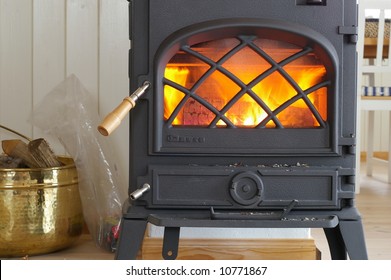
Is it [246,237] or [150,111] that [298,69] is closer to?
[150,111]

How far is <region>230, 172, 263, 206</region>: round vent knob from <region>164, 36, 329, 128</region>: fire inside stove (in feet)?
0.37

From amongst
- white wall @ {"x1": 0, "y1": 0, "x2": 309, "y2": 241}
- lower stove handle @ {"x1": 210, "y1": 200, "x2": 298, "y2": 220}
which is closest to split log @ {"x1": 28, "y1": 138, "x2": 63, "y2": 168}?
white wall @ {"x1": 0, "y1": 0, "x2": 309, "y2": 241}

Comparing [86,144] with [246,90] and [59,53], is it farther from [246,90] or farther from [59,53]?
[246,90]

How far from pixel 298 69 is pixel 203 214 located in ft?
1.23

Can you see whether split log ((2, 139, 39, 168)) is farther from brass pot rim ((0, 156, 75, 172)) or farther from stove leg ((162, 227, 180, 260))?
stove leg ((162, 227, 180, 260))

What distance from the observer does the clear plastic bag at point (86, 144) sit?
196 centimetres

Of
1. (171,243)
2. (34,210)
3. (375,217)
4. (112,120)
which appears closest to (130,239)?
(171,243)

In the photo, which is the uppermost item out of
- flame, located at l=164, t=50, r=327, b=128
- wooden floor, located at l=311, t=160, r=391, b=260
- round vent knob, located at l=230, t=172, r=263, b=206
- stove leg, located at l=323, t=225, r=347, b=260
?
flame, located at l=164, t=50, r=327, b=128

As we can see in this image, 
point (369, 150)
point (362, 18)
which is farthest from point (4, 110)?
point (369, 150)

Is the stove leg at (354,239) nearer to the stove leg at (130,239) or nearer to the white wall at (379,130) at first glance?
the stove leg at (130,239)

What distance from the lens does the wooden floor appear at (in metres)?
1.91

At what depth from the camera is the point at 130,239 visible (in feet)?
4.61

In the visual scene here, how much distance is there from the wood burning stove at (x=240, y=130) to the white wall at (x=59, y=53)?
60 cm

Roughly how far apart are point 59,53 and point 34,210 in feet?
1.63
